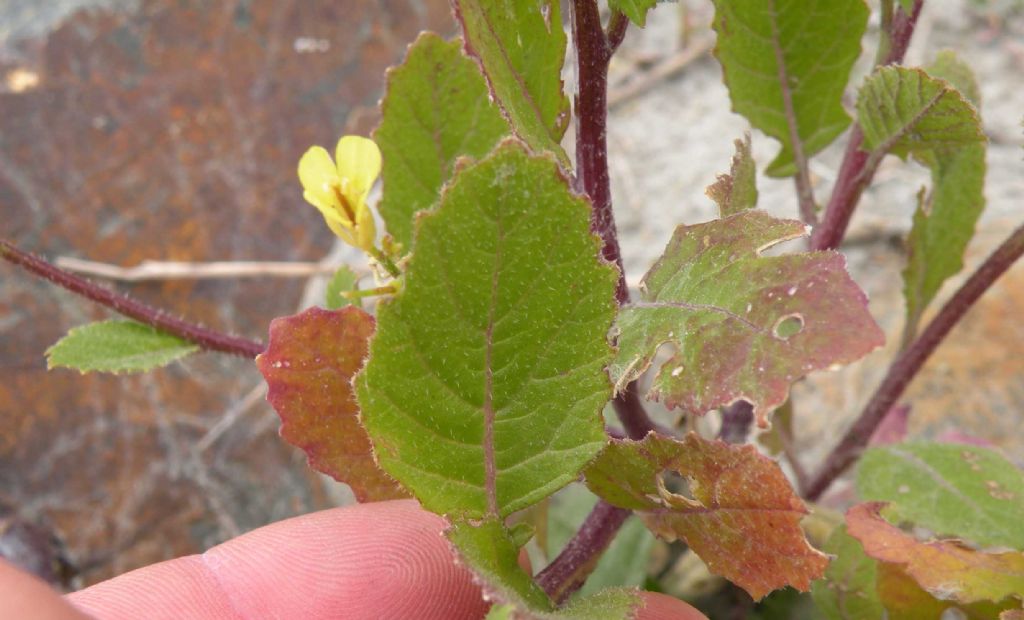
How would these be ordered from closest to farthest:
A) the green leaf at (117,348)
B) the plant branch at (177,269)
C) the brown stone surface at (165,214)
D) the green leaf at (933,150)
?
the green leaf at (933,150) → the green leaf at (117,348) → the brown stone surface at (165,214) → the plant branch at (177,269)

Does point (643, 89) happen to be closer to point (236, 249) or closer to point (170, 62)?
point (236, 249)

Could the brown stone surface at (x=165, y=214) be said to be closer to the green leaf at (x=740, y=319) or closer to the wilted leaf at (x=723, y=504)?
the wilted leaf at (x=723, y=504)

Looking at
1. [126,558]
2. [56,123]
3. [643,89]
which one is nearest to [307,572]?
[126,558]

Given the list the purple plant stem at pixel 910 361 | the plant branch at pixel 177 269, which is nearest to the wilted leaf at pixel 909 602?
the purple plant stem at pixel 910 361

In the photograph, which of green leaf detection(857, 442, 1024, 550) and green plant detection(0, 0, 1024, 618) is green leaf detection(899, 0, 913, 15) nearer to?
green plant detection(0, 0, 1024, 618)

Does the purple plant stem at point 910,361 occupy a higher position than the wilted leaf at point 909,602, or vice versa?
the purple plant stem at point 910,361

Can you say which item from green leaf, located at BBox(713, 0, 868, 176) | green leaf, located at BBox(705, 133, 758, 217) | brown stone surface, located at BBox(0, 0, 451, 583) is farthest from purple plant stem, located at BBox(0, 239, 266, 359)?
brown stone surface, located at BBox(0, 0, 451, 583)

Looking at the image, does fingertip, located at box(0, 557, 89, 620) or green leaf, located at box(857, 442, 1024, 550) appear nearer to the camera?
fingertip, located at box(0, 557, 89, 620)

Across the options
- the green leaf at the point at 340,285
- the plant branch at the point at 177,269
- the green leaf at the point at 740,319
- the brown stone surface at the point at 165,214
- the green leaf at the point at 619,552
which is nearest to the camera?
the green leaf at the point at 740,319
